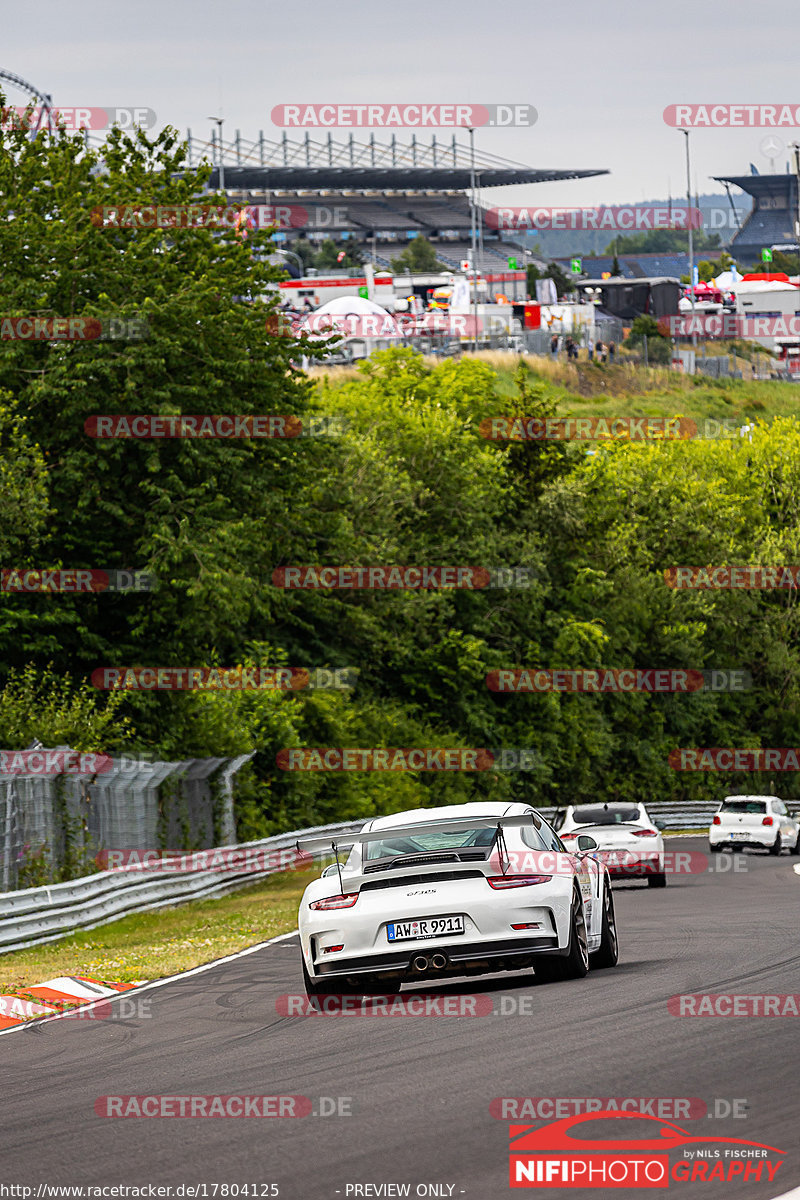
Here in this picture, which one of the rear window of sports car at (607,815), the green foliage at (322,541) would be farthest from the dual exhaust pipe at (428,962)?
the rear window of sports car at (607,815)

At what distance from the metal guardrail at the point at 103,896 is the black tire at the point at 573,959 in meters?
2.75

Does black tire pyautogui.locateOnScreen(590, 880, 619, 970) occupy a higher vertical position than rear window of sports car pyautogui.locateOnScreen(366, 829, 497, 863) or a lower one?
lower

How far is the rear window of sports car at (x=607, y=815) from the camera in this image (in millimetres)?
26814

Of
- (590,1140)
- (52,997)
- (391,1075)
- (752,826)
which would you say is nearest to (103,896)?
(52,997)

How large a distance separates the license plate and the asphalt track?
20.2 inches

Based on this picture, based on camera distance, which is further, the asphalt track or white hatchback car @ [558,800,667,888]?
white hatchback car @ [558,800,667,888]

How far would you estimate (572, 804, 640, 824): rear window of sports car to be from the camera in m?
26.8

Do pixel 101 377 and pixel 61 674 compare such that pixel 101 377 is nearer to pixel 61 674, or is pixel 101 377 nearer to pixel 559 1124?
pixel 61 674

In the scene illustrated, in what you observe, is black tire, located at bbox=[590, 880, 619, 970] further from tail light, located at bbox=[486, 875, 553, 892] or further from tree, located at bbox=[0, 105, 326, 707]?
tree, located at bbox=[0, 105, 326, 707]

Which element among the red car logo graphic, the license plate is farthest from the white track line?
the red car logo graphic

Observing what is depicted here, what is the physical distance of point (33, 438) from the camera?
33.1 m

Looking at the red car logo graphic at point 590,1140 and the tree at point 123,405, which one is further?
the tree at point 123,405

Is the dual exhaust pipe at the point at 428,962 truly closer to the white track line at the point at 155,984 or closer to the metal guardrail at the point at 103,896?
the white track line at the point at 155,984

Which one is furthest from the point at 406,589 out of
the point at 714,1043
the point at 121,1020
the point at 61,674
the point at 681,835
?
the point at 714,1043
